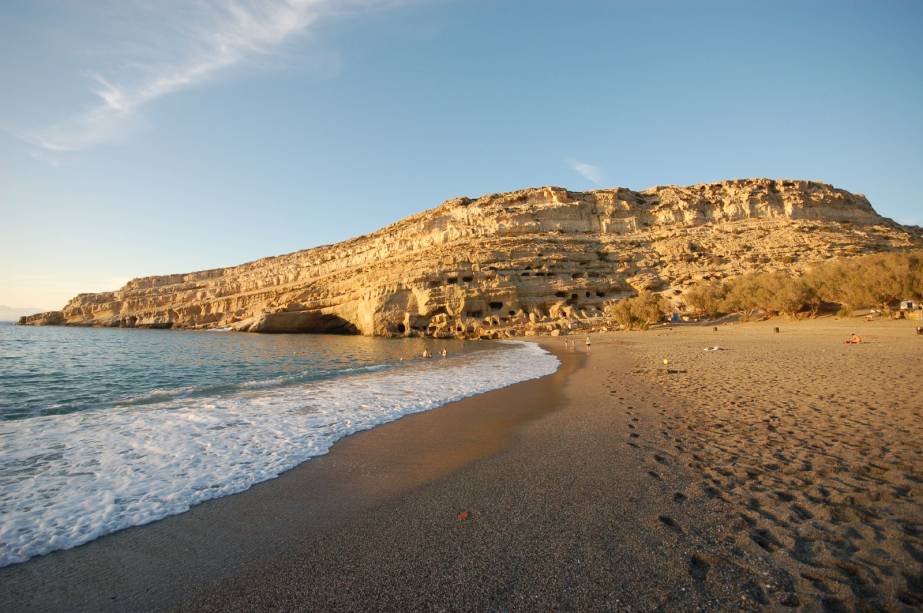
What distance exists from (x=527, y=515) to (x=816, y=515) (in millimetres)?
2436

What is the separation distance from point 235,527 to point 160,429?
4.94m

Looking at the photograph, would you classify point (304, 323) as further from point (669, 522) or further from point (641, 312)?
point (669, 522)

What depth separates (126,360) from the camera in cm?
2106

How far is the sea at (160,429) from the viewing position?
4.27 metres

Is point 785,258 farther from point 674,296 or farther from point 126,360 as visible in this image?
point 126,360

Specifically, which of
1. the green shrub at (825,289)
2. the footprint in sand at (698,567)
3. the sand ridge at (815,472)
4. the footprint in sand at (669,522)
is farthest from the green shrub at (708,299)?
the footprint in sand at (698,567)

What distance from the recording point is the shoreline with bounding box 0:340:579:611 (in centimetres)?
291

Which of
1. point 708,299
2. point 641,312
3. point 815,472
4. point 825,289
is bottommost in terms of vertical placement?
point 815,472

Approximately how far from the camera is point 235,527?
3.81 meters

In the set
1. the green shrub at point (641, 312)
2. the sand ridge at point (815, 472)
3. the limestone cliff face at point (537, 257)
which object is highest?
the limestone cliff face at point (537, 257)

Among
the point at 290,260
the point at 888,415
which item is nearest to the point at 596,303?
the point at 888,415

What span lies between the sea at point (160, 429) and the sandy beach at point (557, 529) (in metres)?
0.49

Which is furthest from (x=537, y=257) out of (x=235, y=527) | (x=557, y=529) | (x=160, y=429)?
(x=235, y=527)

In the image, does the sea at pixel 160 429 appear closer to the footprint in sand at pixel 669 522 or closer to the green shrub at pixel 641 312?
the footprint in sand at pixel 669 522
